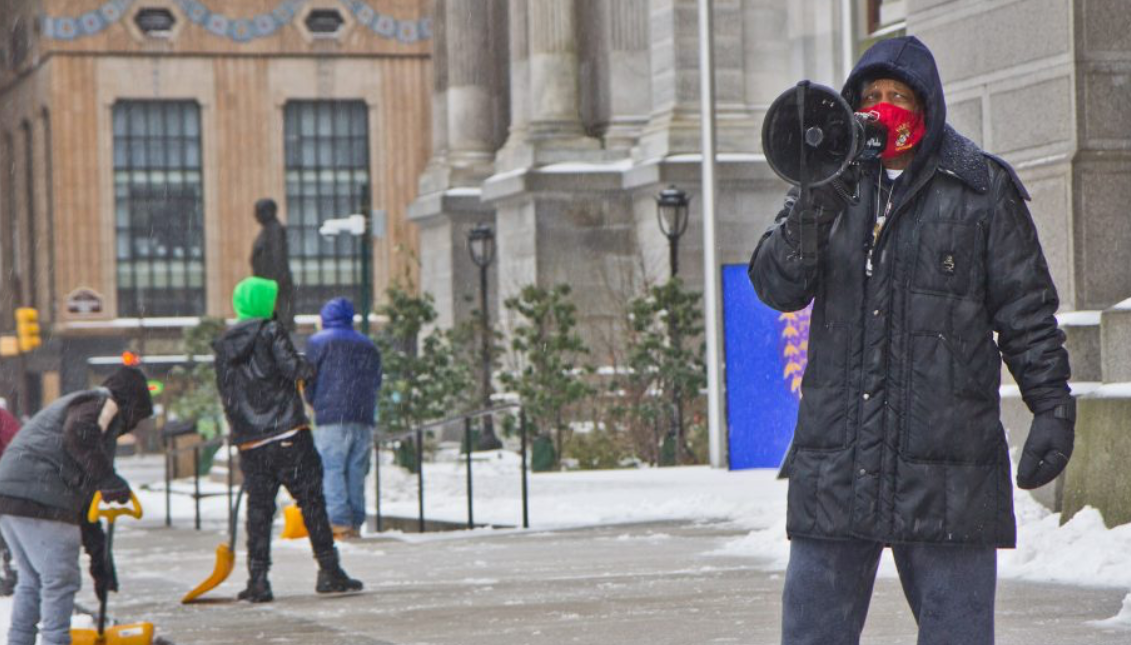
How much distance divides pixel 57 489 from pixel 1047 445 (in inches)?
194

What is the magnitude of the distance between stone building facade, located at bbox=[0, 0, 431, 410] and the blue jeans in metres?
53.8

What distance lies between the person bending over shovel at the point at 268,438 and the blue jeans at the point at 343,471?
4107 millimetres

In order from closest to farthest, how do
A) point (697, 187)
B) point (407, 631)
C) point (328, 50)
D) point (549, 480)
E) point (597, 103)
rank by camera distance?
point (407, 631) → point (549, 480) → point (697, 187) → point (597, 103) → point (328, 50)

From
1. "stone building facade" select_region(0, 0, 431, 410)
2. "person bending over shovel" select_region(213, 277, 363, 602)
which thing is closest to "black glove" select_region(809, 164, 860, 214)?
"person bending over shovel" select_region(213, 277, 363, 602)

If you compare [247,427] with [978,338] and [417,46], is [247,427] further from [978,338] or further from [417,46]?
[417,46]

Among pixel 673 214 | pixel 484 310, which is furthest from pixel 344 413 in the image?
pixel 484 310

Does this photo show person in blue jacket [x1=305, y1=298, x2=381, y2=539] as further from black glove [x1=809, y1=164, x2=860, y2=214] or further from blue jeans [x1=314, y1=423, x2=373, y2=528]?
black glove [x1=809, y1=164, x2=860, y2=214]

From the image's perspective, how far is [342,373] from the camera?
16.4 metres

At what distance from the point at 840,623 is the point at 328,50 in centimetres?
6850

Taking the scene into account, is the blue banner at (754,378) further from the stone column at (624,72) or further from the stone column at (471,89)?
the stone column at (471,89)

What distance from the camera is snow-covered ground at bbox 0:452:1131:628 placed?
10789 millimetres

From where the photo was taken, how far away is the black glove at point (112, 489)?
9188mm

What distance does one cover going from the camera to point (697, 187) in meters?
29.1

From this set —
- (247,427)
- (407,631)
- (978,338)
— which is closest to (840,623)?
(978,338)
